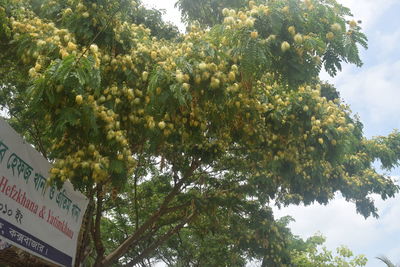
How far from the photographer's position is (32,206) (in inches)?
182

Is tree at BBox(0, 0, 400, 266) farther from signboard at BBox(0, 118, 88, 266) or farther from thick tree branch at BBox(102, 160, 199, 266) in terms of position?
thick tree branch at BBox(102, 160, 199, 266)

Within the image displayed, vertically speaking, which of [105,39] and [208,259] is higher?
[208,259]

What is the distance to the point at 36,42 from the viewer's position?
4496 mm

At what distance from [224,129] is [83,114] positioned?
7.36 ft

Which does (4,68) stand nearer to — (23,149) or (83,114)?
(23,149)

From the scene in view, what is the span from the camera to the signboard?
166 inches

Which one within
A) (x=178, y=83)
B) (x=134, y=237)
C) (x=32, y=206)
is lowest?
(x=32, y=206)

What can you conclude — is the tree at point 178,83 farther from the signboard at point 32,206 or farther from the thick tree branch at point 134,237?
the thick tree branch at point 134,237

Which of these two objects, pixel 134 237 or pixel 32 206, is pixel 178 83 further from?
pixel 134 237

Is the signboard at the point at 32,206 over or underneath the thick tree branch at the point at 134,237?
underneath

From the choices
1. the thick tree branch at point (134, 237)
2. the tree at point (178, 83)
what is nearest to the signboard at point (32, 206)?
the tree at point (178, 83)

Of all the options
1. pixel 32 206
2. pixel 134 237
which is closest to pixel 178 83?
pixel 32 206

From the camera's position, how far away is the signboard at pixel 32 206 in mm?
4215

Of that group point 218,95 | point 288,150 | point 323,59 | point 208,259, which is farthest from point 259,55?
point 208,259
